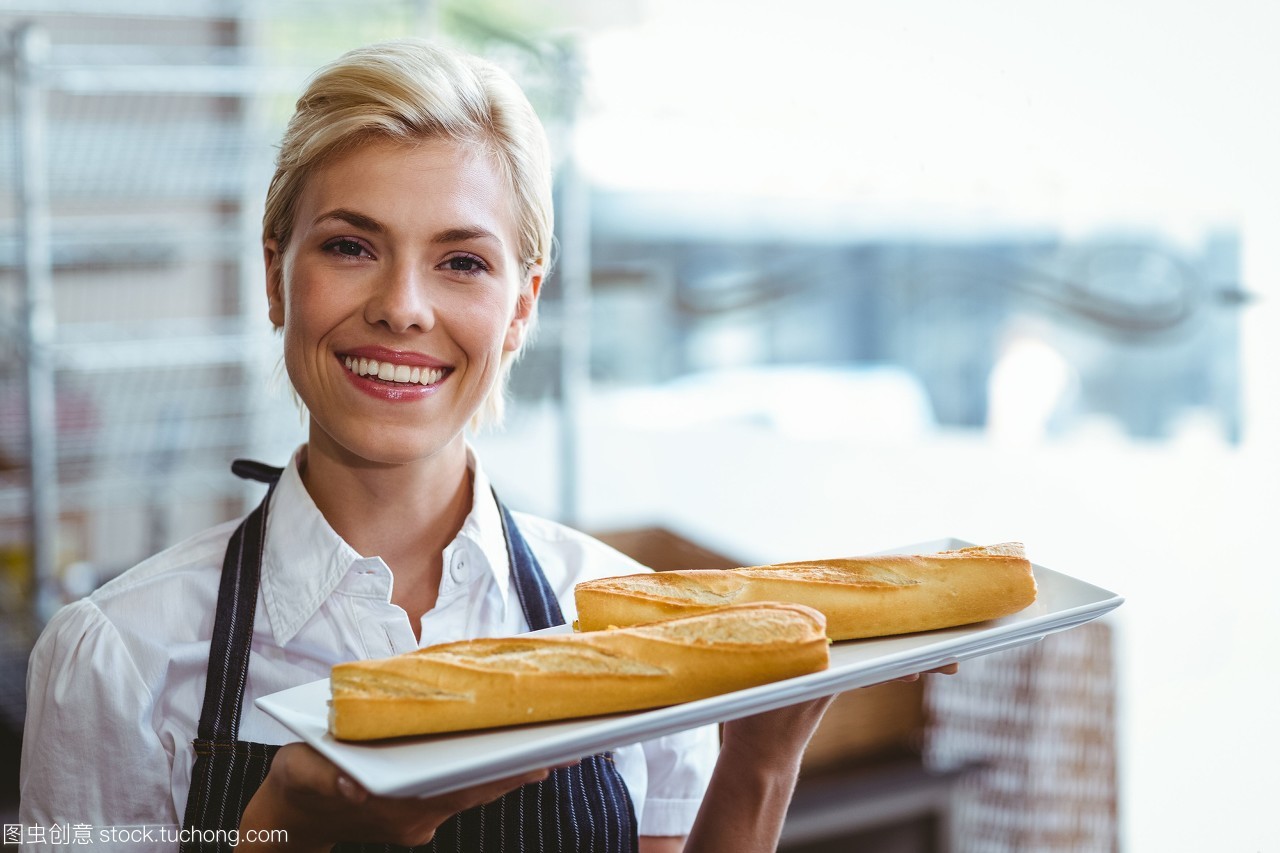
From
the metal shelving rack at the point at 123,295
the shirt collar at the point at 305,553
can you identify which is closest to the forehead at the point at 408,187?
the shirt collar at the point at 305,553

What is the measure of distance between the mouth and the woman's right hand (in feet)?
0.90

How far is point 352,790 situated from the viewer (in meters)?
0.64

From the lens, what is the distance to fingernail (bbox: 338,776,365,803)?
64cm

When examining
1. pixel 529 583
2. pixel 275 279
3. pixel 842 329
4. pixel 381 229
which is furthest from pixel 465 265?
pixel 842 329

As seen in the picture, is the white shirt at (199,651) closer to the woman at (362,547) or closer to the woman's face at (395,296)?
the woman at (362,547)

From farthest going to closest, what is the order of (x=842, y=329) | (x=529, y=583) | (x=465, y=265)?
1. (x=842, y=329)
2. (x=529, y=583)
3. (x=465, y=265)

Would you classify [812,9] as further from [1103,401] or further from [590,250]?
[590,250]

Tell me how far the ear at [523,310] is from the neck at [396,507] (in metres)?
0.10

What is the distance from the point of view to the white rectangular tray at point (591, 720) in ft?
2.05

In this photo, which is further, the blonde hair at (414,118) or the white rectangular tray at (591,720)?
the blonde hair at (414,118)

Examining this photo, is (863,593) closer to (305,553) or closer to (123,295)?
(305,553)

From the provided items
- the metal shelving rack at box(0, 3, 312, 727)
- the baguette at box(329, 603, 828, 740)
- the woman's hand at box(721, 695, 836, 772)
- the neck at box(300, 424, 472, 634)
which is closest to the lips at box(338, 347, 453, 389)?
the neck at box(300, 424, 472, 634)

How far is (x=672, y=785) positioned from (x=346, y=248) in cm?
53

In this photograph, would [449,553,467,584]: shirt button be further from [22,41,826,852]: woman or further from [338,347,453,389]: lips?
[338,347,453,389]: lips
